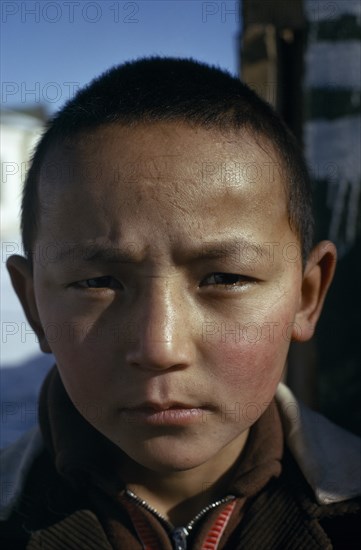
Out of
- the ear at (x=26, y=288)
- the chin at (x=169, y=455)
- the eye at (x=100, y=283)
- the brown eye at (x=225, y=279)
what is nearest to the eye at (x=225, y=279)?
the brown eye at (x=225, y=279)

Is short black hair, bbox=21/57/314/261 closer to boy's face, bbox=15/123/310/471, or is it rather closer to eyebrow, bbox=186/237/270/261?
boy's face, bbox=15/123/310/471

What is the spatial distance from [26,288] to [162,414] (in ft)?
1.38

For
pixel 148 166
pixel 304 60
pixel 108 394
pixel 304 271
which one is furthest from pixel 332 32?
pixel 108 394

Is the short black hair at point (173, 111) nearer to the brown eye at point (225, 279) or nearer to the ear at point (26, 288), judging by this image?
the ear at point (26, 288)

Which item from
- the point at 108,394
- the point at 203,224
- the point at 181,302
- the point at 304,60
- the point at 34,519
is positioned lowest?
the point at 34,519

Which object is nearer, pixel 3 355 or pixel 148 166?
pixel 148 166

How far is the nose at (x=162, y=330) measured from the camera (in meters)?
0.99

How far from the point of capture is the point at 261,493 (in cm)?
A: 120

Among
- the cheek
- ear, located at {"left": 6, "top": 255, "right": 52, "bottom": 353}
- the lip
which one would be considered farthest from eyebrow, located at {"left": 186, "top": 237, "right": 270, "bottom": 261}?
ear, located at {"left": 6, "top": 255, "right": 52, "bottom": 353}

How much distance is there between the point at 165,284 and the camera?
40.3 inches

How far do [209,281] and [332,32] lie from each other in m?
0.96

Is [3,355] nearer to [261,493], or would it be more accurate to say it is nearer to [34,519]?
[34,519]

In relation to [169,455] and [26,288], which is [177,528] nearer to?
[169,455]

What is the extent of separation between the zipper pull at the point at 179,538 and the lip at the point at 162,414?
0.79ft
